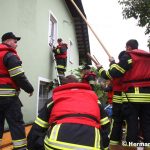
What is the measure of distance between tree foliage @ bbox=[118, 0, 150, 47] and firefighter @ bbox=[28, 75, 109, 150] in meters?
13.8

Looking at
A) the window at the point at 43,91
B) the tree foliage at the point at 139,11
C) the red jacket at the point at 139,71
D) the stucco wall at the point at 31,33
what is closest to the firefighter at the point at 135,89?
the red jacket at the point at 139,71

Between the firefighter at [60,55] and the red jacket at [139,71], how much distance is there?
683cm

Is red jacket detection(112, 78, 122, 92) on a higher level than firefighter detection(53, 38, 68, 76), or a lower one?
lower

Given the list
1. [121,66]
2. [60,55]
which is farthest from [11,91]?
[60,55]

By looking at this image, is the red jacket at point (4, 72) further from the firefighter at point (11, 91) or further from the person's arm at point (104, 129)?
the person's arm at point (104, 129)

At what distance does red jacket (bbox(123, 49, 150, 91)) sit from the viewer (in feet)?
17.3

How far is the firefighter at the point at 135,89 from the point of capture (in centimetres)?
525

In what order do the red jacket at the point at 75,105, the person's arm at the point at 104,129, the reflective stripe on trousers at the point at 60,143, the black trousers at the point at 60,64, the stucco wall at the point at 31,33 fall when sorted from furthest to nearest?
the black trousers at the point at 60,64 < the stucco wall at the point at 31,33 < the person's arm at the point at 104,129 < the red jacket at the point at 75,105 < the reflective stripe on trousers at the point at 60,143

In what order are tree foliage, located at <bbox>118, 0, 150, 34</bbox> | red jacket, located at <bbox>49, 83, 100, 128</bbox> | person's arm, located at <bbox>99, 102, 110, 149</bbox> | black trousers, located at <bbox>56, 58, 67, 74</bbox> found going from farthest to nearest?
tree foliage, located at <bbox>118, 0, 150, 34</bbox> < black trousers, located at <bbox>56, 58, 67, 74</bbox> < person's arm, located at <bbox>99, 102, 110, 149</bbox> < red jacket, located at <bbox>49, 83, 100, 128</bbox>

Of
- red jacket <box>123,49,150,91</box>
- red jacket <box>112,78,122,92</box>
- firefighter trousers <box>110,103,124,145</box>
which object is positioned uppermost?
red jacket <box>123,49,150,91</box>

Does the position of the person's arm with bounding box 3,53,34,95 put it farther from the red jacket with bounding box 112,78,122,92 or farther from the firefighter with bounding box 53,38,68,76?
the firefighter with bounding box 53,38,68,76

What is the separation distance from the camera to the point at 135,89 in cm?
532

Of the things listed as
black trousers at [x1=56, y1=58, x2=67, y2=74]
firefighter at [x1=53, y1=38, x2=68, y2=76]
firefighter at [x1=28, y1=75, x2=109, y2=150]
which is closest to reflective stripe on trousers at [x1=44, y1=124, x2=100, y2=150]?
firefighter at [x1=28, y1=75, x2=109, y2=150]

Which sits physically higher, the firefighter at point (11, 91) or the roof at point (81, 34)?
the roof at point (81, 34)
